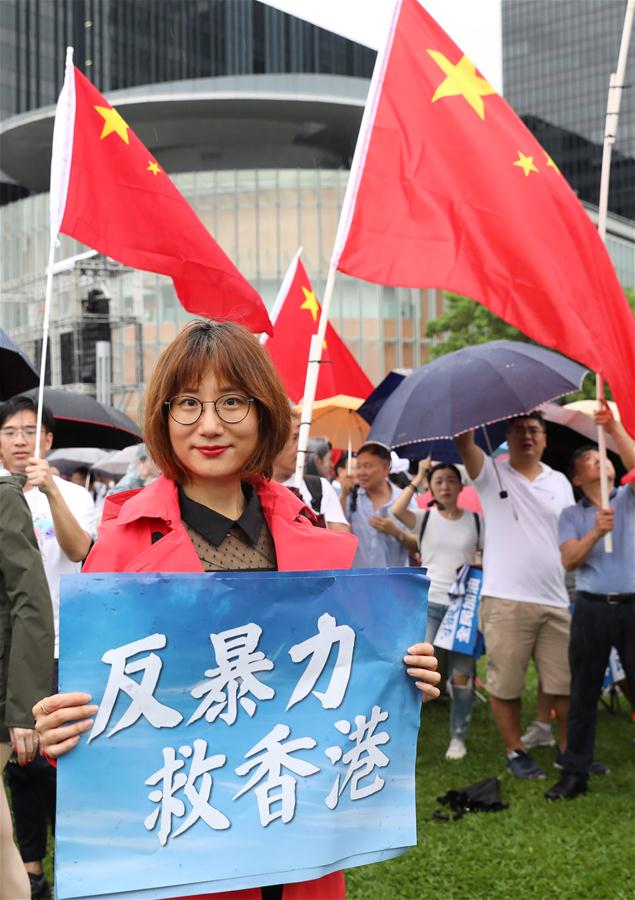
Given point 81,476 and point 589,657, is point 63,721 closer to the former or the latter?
point 589,657

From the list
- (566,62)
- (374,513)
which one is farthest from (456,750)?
(566,62)

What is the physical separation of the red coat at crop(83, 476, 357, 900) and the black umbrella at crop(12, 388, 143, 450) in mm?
6042

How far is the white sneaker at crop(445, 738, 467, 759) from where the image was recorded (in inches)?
273

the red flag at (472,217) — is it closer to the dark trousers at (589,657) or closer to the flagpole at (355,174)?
the flagpole at (355,174)

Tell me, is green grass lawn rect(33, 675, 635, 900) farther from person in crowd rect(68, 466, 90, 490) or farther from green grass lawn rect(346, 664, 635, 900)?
person in crowd rect(68, 466, 90, 490)

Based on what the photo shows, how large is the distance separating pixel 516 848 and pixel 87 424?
486 cm

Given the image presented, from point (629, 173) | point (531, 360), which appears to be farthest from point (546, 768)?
point (629, 173)

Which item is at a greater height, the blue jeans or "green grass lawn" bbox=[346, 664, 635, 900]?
the blue jeans

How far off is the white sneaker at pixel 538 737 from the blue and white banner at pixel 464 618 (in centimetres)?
66

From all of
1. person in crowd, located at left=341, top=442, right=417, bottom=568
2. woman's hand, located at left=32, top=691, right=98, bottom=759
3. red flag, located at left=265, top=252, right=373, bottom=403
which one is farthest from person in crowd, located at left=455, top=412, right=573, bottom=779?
woman's hand, located at left=32, top=691, right=98, bottom=759

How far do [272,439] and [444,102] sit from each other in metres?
3.04

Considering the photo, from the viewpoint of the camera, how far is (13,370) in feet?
19.6

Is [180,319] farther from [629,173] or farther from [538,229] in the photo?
[629,173]

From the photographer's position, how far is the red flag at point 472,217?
457cm
